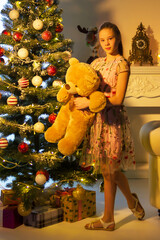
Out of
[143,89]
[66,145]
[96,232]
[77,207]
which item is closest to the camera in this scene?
[66,145]

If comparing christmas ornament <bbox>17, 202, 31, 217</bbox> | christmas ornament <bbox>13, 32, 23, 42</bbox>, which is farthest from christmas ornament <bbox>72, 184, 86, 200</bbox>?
christmas ornament <bbox>13, 32, 23, 42</bbox>

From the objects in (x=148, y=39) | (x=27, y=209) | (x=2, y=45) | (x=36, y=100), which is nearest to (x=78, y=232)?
(x=27, y=209)

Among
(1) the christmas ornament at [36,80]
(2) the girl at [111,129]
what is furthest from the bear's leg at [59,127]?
(1) the christmas ornament at [36,80]

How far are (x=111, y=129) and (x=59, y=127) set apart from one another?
30cm

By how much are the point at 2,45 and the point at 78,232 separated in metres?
1.33

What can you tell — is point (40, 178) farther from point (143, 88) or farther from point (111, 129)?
point (143, 88)

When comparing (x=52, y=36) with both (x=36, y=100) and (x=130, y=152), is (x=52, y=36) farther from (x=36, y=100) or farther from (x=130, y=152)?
(x=130, y=152)

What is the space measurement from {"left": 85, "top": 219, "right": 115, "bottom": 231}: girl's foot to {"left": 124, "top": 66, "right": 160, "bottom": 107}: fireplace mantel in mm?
1727

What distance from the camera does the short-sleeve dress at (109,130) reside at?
2199 mm

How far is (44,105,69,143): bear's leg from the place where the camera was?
221cm

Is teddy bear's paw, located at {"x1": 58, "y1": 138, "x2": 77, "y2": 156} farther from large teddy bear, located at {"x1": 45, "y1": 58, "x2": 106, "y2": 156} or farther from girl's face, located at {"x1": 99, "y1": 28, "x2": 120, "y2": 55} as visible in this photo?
girl's face, located at {"x1": 99, "y1": 28, "x2": 120, "y2": 55}

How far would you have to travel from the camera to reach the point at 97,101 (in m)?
2.03

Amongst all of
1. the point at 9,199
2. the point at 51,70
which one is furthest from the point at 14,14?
the point at 9,199

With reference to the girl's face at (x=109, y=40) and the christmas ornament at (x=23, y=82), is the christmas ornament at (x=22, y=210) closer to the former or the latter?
the christmas ornament at (x=23, y=82)
